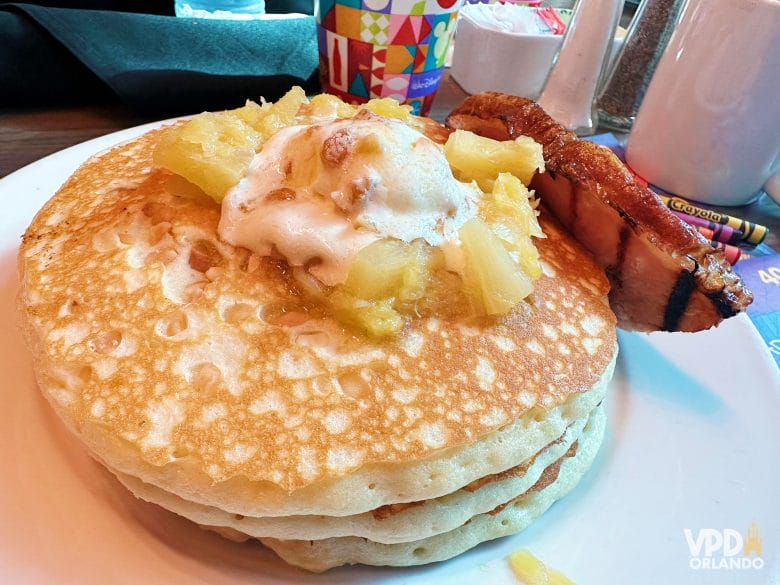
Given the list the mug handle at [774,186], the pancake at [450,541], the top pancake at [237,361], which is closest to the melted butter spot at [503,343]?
the top pancake at [237,361]

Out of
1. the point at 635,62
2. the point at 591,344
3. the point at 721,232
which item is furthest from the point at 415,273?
the point at 635,62

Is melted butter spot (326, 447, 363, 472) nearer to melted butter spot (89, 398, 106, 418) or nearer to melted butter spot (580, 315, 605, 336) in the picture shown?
melted butter spot (89, 398, 106, 418)

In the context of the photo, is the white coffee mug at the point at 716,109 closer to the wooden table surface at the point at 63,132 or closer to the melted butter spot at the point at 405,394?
the wooden table surface at the point at 63,132

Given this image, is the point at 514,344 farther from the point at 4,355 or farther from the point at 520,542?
the point at 4,355

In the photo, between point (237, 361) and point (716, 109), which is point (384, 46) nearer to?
point (716, 109)

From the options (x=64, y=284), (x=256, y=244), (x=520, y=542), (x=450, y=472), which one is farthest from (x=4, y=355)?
(x=520, y=542)

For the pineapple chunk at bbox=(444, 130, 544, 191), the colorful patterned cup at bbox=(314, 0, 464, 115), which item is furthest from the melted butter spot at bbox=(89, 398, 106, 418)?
the colorful patterned cup at bbox=(314, 0, 464, 115)
